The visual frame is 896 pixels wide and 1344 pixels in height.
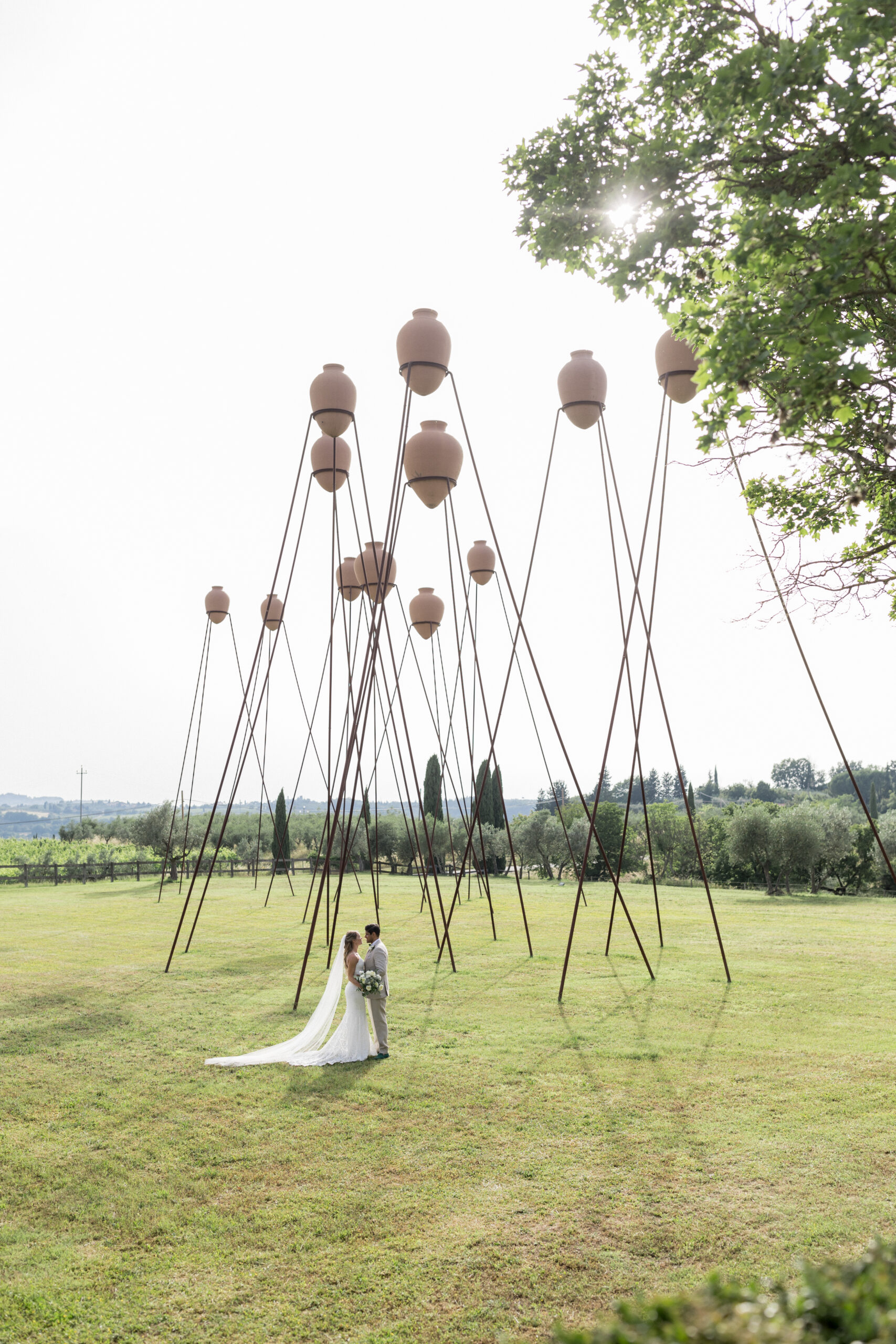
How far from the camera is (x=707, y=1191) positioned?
16.4 ft

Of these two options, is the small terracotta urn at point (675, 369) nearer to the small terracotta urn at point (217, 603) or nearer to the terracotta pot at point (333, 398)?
the terracotta pot at point (333, 398)

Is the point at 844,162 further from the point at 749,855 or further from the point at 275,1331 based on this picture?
the point at 749,855

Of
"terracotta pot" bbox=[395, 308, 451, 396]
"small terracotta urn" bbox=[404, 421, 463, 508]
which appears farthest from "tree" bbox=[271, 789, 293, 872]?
"terracotta pot" bbox=[395, 308, 451, 396]

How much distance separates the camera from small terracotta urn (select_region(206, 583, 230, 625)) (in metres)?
22.0

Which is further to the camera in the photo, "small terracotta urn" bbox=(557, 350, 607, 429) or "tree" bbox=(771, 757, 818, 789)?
"tree" bbox=(771, 757, 818, 789)

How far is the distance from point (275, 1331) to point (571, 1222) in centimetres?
177

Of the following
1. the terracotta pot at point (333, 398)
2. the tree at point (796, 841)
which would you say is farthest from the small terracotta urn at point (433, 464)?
the tree at point (796, 841)

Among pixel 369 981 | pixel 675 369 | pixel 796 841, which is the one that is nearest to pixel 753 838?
pixel 796 841

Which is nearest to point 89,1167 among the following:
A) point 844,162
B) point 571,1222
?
point 571,1222

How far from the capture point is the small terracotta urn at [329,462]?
13.6m

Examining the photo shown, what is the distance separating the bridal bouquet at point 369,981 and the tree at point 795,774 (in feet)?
509

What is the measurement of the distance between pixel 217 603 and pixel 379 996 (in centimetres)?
1582

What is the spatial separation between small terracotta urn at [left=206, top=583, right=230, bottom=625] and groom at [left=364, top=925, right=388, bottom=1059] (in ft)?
49.9

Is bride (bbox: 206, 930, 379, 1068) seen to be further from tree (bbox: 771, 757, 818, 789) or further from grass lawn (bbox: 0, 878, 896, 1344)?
tree (bbox: 771, 757, 818, 789)
